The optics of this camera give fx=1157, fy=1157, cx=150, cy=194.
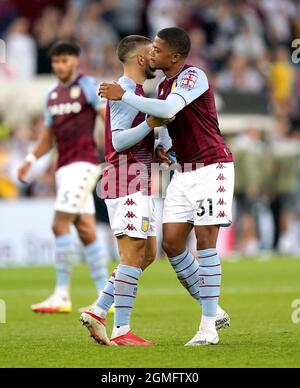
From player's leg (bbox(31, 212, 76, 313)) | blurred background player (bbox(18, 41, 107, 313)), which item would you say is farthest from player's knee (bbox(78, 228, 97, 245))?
player's leg (bbox(31, 212, 76, 313))

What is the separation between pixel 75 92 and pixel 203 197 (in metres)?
4.00

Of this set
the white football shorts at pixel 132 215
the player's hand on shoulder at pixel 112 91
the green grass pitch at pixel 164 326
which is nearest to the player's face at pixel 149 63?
the player's hand on shoulder at pixel 112 91

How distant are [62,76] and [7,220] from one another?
6.81 meters

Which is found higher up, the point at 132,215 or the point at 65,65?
the point at 65,65

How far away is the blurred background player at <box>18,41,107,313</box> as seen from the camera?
1211 centimetres

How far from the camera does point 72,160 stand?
12180mm

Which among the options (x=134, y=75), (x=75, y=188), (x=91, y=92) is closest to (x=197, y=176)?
(x=134, y=75)

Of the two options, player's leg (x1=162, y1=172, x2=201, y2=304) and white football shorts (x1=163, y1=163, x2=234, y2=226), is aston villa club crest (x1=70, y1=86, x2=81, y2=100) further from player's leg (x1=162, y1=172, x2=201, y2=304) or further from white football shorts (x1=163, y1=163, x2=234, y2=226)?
white football shorts (x1=163, y1=163, x2=234, y2=226)

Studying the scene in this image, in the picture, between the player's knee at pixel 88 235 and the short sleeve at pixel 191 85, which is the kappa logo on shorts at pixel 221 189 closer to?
the short sleeve at pixel 191 85

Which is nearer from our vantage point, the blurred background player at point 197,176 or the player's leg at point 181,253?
the blurred background player at point 197,176

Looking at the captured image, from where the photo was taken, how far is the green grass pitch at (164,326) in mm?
7555

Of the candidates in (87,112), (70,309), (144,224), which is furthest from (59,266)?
(144,224)

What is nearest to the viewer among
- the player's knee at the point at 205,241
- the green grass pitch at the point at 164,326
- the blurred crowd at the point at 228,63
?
the green grass pitch at the point at 164,326

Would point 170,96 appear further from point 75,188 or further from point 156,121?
point 75,188
